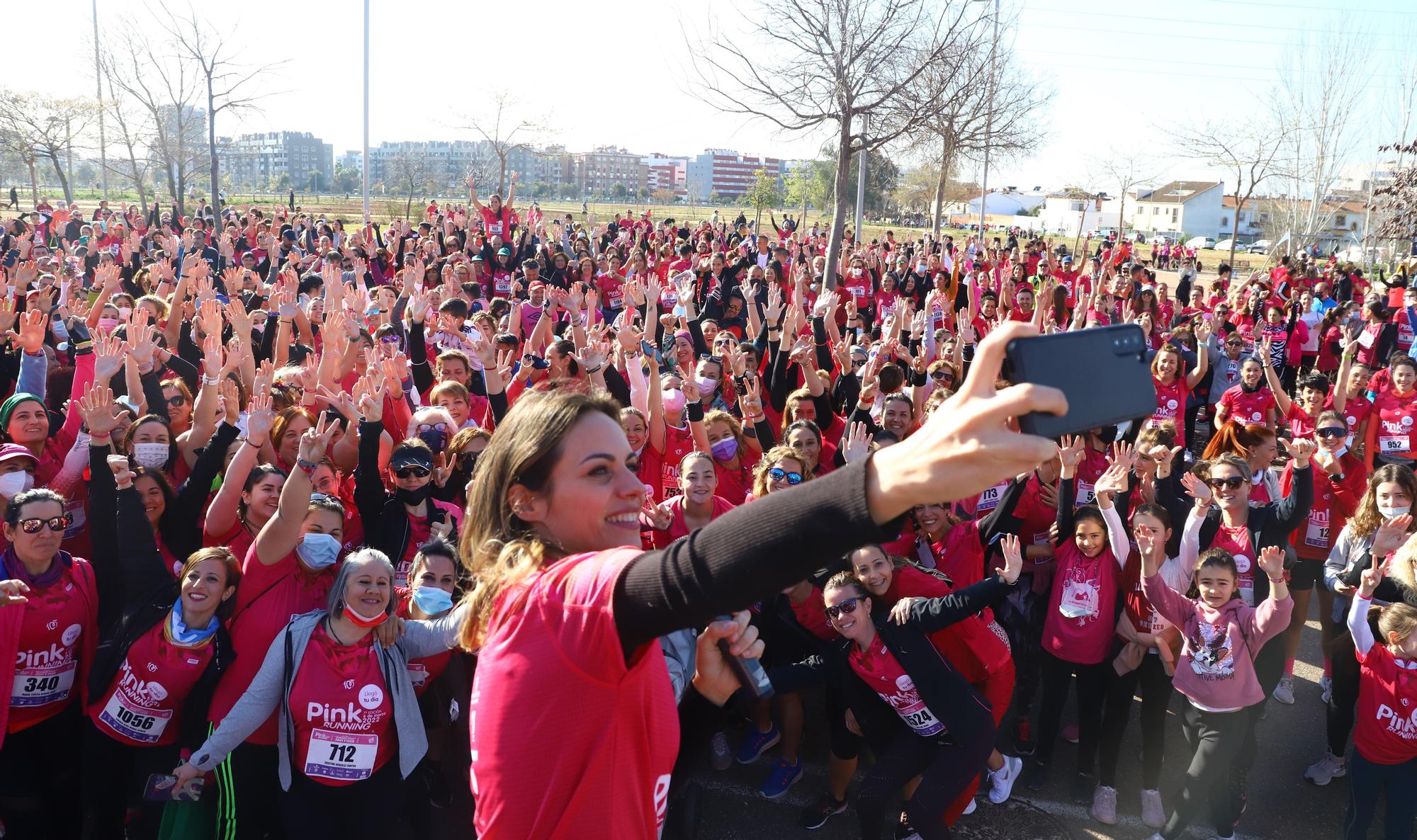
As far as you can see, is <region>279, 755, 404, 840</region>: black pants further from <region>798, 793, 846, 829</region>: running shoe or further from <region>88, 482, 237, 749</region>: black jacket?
<region>798, 793, 846, 829</region>: running shoe

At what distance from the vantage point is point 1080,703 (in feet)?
15.8

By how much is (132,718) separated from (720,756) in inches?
105

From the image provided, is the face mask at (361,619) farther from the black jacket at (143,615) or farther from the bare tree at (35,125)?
the bare tree at (35,125)

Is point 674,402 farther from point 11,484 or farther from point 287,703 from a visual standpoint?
point 11,484

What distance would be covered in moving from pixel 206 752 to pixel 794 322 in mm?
6031

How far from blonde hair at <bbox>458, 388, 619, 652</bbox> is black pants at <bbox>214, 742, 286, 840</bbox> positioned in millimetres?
2442

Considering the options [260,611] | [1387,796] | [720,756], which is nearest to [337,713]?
[260,611]

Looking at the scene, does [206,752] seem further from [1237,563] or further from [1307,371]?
[1307,371]

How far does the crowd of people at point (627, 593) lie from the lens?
4.56 ft

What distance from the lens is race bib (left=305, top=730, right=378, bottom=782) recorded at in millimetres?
3428

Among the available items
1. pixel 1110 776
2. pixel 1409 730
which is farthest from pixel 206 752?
pixel 1409 730

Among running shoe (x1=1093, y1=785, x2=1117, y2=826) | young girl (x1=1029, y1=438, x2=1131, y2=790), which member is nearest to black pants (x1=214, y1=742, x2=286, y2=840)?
young girl (x1=1029, y1=438, x2=1131, y2=790)

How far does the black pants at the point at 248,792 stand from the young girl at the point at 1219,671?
3.80 m

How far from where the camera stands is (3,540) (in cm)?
417
